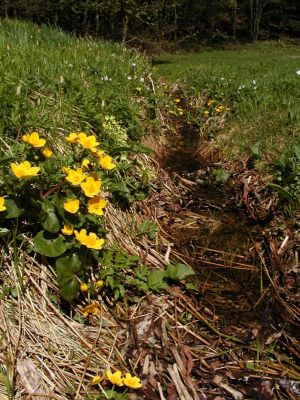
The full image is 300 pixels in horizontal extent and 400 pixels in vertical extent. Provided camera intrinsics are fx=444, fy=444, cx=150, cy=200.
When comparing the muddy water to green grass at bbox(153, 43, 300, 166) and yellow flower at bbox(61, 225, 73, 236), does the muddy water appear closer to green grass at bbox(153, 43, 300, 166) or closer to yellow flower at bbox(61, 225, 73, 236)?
green grass at bbox(153, 43, 300, 166)

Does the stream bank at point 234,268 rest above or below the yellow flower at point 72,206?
below

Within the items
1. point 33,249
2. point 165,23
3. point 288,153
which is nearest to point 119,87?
point 288,153

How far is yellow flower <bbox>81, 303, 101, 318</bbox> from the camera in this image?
2.21 meters

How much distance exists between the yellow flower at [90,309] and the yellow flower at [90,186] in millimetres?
559

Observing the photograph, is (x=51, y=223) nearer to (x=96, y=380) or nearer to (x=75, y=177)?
(x=75, y=177)

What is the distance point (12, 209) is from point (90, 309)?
627mm

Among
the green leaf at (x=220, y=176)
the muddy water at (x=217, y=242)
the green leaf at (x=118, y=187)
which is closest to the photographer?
the muddy water at (x=217, y=242)

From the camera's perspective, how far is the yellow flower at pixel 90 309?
2208 millimetres

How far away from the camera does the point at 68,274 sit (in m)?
2.13

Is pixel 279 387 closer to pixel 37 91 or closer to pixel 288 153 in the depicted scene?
pixel 288 153

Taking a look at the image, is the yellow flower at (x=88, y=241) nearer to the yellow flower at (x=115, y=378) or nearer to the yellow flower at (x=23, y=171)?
the yellow flower at (x=23, y=171)

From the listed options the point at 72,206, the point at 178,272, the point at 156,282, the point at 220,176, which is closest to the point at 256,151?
the point at 220,176

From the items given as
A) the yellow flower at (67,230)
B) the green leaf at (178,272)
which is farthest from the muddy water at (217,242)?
the yellow flower at (67,230)

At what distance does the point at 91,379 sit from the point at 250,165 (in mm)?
2844
